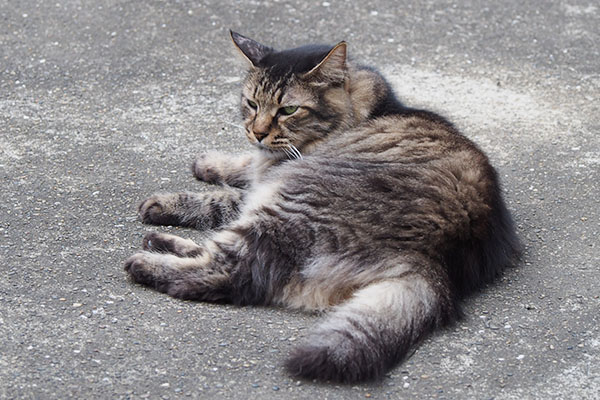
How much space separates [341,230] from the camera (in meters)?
3.38

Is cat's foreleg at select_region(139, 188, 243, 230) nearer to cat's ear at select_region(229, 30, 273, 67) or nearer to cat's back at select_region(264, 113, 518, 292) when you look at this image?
cat's back at select_region(264, 113, 518, 292)

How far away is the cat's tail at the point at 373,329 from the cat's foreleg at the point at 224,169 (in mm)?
1556

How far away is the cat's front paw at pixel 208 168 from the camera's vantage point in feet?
15.2

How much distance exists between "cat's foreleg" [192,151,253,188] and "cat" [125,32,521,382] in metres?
0.50

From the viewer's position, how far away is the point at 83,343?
3.12m

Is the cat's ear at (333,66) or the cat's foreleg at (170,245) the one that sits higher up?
the cat's ear at (333,66)

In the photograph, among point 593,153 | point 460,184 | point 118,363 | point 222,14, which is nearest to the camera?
point 118,363

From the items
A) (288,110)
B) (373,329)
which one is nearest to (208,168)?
(288,110)

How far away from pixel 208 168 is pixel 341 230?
1.49 m

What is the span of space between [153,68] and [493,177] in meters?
3.10

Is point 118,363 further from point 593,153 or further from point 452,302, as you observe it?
point 593,153

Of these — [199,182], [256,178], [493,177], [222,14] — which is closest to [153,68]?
[222,14]

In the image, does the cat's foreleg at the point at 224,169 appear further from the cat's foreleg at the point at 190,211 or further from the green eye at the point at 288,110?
the green eye at the point at 288,110

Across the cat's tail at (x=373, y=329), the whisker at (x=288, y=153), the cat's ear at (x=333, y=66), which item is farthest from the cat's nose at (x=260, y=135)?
the cat's tail at (x=373, y=329)
